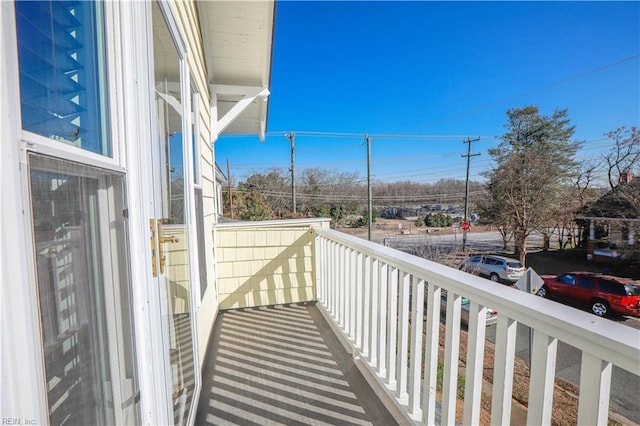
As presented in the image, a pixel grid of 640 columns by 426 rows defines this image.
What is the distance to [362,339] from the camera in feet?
6.52

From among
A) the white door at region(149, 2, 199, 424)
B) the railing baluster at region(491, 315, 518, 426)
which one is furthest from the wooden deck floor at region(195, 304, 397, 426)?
the railing baluster at region(491, 315, 518, 426)

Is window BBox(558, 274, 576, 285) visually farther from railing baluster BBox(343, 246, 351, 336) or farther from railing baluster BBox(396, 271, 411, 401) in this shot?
railing baluster BBox(396, 271, 411, 401)

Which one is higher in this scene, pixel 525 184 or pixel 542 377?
pixel 525 184

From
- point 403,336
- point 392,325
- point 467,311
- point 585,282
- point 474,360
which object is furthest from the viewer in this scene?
point 585,282

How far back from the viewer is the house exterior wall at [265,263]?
123 inches

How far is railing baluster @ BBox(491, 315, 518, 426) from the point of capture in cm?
92

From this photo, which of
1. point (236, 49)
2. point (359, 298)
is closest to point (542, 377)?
point (359, 298)

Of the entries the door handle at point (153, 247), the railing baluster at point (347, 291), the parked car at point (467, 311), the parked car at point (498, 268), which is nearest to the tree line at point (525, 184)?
the parked car at point (498, 268)

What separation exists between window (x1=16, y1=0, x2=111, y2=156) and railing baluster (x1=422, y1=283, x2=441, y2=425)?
1.31m

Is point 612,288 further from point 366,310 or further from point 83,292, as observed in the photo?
point 83,292

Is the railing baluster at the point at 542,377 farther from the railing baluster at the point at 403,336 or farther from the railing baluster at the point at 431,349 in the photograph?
the railing baluster at the point at 403,336

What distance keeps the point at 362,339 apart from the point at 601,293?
7.87 meters

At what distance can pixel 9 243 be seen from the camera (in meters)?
0.42

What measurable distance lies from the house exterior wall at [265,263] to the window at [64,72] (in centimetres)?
243
